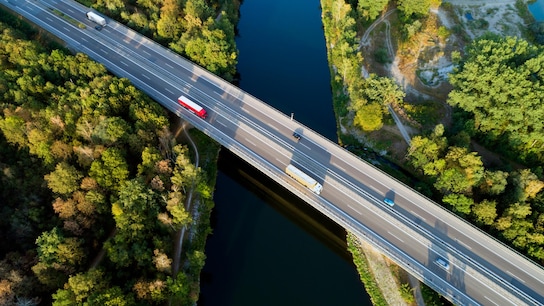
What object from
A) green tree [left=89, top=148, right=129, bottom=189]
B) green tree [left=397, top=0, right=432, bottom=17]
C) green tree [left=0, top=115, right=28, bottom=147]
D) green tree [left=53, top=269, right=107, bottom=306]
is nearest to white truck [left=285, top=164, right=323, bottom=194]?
green tree [left=89, top=148, right=129, bottom=189]

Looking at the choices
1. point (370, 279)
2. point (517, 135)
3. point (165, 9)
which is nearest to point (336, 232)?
point (370, 279)

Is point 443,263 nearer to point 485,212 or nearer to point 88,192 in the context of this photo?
point 485,212

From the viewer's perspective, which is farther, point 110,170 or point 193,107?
point 193,107

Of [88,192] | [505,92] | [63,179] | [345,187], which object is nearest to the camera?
[88,192]

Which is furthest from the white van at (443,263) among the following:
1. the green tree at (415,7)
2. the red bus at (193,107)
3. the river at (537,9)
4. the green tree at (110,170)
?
the river at (537,9)

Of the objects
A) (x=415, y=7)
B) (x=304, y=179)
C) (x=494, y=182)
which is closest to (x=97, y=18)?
(x=304, y=179)

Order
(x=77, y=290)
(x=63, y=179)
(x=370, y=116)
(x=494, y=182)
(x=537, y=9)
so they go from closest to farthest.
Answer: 1. (x=77, y=290)
2. (x=63, y=179)
3. (x=494, y=182)
4. (x=370, y=116)
5. (x=537, y=9)

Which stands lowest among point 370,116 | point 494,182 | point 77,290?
point 77,290

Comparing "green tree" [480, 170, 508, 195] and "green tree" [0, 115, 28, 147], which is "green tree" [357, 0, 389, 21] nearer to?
"green tree" [480, 170, 508, 195]
